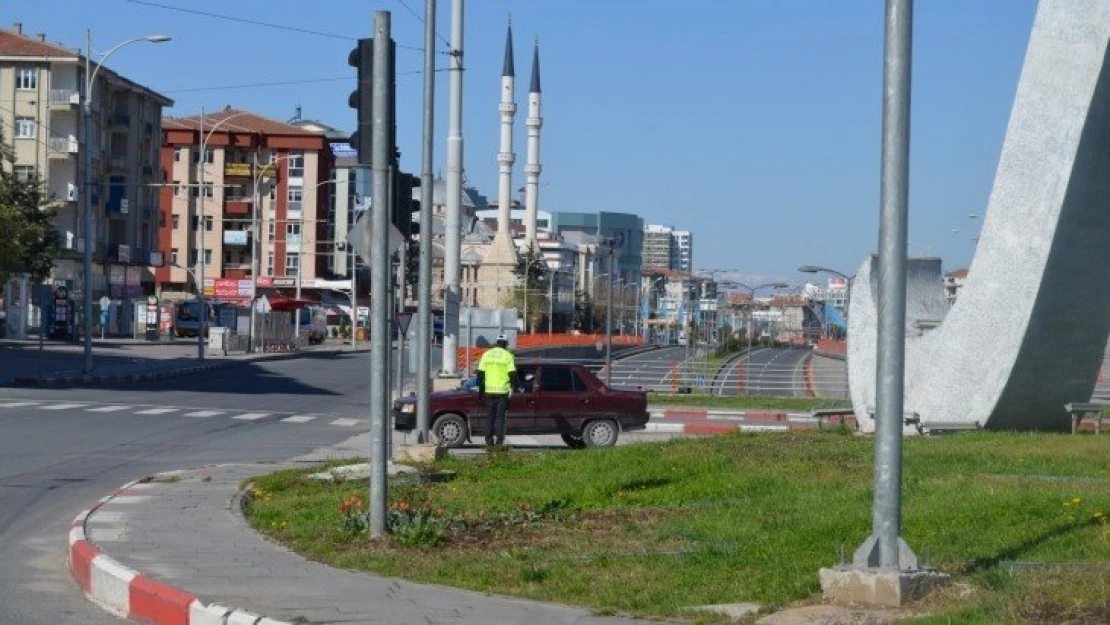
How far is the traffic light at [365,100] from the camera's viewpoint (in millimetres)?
12641

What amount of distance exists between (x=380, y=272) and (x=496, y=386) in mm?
11545

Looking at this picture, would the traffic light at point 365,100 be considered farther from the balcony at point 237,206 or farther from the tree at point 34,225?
the balcony at point 237,206

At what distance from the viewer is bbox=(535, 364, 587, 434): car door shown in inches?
1073

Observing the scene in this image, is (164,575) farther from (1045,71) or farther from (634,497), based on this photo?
(1045,71)

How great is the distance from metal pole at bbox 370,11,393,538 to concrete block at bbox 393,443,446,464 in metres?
6.71

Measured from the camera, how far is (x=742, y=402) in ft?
145

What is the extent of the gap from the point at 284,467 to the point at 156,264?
81.0 meters

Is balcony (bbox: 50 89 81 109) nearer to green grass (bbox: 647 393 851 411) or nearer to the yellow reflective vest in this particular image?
green grass (bbox: 647 393 851 411)

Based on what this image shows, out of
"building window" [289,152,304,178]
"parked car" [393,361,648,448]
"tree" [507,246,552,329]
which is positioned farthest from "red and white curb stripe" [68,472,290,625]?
"building window" [289,152,304,178]

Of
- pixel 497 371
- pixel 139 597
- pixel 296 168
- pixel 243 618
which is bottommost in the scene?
pixel 139 597

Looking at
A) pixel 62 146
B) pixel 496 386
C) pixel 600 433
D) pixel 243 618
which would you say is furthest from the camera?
pixel 62 146

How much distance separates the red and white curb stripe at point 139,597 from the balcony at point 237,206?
108m

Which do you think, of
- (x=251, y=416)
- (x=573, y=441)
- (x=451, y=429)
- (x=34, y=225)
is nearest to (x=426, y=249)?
(x=451, y=429)

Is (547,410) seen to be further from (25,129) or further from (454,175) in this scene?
(25,129)
